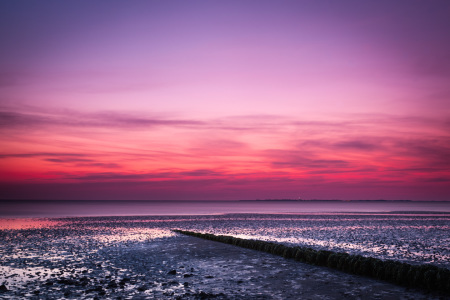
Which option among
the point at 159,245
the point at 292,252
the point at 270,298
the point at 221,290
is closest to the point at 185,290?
the point at 221,290

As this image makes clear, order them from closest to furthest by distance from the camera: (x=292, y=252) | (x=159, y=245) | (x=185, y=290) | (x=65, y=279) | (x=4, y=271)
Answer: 1. (x=185, y=290)
2. (x=65, y=279)
3. (x=4, y=271)
4. (x=292, y=252)
5. (x=159, y=245)

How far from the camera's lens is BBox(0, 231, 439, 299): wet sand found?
14469 mm

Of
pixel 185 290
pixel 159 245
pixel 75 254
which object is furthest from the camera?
pixel 159 245

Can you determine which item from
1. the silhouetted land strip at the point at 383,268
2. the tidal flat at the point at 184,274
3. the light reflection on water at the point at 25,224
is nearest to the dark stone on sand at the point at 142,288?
the tidal flat at the point at 184,274

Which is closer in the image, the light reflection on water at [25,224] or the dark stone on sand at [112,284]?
the dark stone on sand at [112,284]

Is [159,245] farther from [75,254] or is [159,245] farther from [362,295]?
[362,295]

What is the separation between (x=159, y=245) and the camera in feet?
102

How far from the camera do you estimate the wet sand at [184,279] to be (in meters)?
14.5

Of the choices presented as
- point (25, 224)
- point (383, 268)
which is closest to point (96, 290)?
point (383, 268)

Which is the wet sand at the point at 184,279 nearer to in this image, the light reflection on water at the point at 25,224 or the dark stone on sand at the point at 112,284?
the dark stone on sand at the point at 112,284

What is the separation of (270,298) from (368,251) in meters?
16.2

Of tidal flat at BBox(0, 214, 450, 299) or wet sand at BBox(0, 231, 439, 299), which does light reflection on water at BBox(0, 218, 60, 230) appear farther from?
wet sand at BBox(0, 231, 439, 299)

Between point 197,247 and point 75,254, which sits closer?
point 75,254

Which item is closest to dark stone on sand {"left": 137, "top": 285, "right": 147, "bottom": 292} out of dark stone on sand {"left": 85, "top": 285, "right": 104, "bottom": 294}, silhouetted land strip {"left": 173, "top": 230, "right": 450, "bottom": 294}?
dark stone on sand {"left": 85, "top": 285, "right": 104, "bottom": 294}
